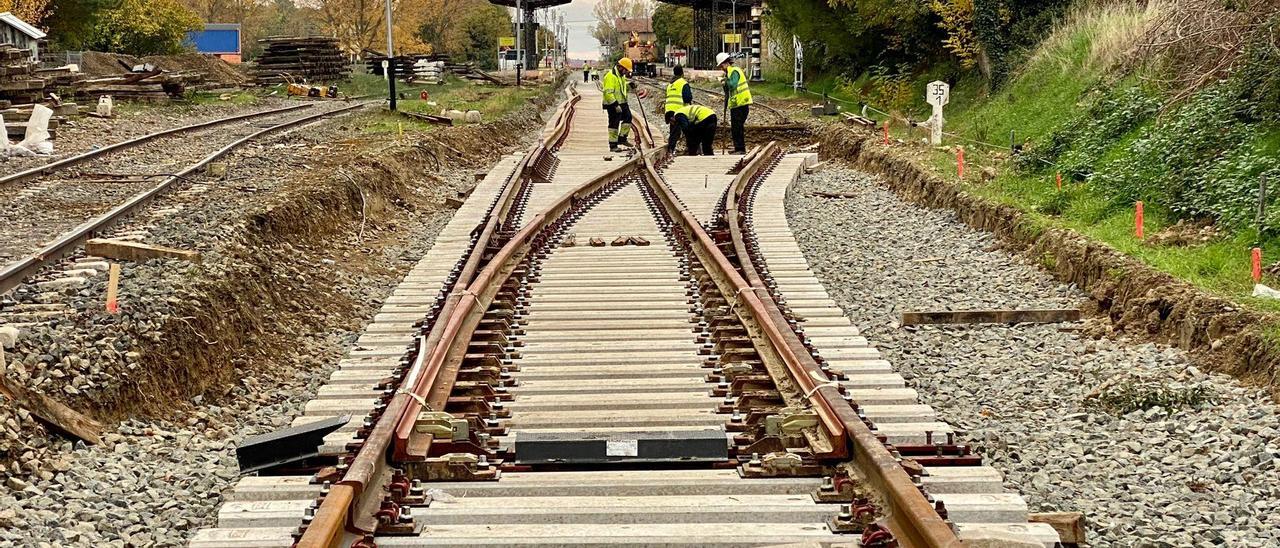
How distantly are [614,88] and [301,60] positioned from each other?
1318 inches

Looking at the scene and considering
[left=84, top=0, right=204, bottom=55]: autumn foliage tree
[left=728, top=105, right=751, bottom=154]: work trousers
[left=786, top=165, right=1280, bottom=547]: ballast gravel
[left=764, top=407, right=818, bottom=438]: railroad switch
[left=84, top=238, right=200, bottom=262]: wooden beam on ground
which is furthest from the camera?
[left=84, top=0, right=204, bottom=55]: autumn foliage tree

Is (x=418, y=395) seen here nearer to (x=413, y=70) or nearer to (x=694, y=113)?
(x=694, y=113)

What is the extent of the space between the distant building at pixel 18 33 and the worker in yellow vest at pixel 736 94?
22.4 m

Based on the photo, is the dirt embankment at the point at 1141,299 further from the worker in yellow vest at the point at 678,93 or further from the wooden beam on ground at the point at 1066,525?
the worker in yellow vest at the point at 678,93

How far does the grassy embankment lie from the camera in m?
9.80

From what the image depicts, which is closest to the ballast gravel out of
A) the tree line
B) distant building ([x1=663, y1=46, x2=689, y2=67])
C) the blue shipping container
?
the tree line

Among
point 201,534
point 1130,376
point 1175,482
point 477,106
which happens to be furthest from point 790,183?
point 477,106

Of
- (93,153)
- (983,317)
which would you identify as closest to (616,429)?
(983,317)

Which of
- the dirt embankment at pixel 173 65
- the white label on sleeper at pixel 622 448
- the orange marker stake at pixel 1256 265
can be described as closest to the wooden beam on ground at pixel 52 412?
the white label on sleeper at pixel 622 448

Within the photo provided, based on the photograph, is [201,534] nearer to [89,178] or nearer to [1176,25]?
[89,178]

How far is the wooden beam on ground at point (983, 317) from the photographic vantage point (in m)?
9.00

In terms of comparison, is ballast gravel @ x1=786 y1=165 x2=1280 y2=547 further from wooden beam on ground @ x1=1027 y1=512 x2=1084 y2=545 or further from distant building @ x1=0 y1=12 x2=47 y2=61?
distant building @ x1=0 y1=12 x2=47 y2=61

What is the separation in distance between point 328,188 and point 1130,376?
9.43m

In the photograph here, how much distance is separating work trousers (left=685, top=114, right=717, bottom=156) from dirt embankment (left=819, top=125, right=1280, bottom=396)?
22.2 feet
